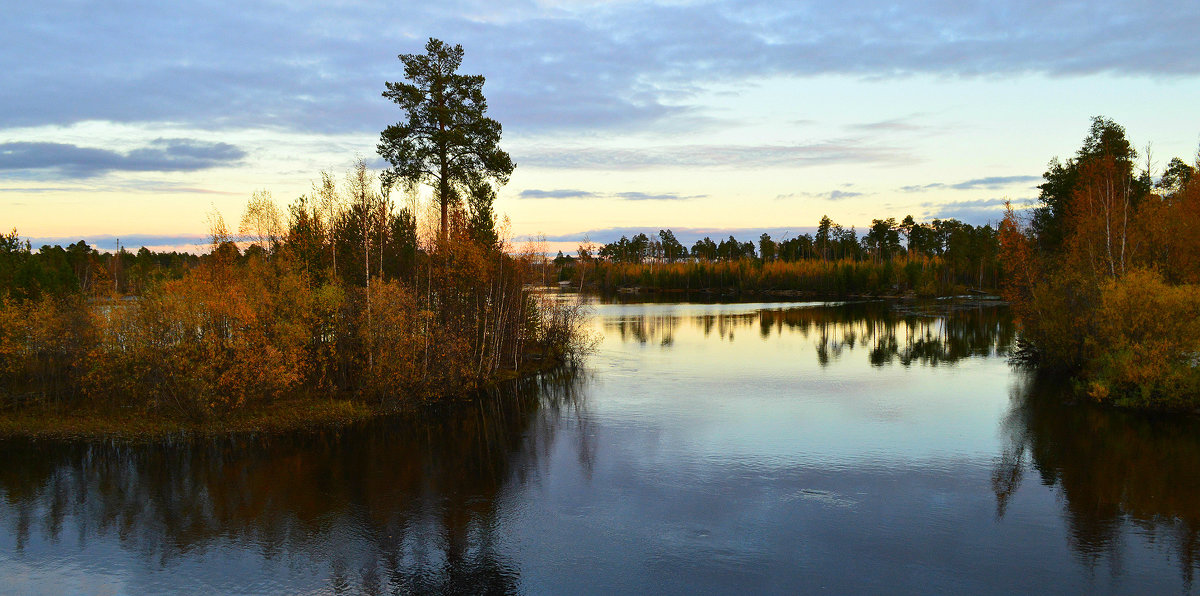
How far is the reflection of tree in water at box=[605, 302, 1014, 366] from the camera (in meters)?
43.8

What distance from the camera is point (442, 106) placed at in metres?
33.1

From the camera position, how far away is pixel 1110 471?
1767 centimetres

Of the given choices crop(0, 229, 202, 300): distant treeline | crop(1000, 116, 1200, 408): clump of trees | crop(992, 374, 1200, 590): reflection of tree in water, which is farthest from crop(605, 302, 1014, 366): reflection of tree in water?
crop(0, 229, 202, 300): distant treeline

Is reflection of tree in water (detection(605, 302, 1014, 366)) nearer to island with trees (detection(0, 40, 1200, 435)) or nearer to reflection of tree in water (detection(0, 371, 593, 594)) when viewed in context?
island with trees (detection(0, 40, 1200, 435))

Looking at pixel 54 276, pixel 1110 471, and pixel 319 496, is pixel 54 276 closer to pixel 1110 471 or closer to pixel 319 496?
pixel 319 496

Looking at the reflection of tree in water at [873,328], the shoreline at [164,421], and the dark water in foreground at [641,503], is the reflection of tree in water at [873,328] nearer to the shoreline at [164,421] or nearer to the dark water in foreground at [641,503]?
the dark water in foreground at [641,503]

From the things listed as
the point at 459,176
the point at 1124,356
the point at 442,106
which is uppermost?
the point at 442,106

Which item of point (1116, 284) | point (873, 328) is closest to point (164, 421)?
point (1116, 284)

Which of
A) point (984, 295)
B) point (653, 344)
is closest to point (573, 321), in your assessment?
point (653, 344)

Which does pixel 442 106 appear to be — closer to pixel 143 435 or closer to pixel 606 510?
pixel 143 435

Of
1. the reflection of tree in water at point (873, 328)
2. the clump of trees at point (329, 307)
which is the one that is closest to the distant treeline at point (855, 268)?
the reflection of tree in water at point (873, 328)

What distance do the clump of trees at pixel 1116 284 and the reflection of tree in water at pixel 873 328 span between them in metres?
5.53

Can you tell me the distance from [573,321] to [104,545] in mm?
Result: 29165

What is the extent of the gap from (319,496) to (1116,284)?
3022 centimetres
